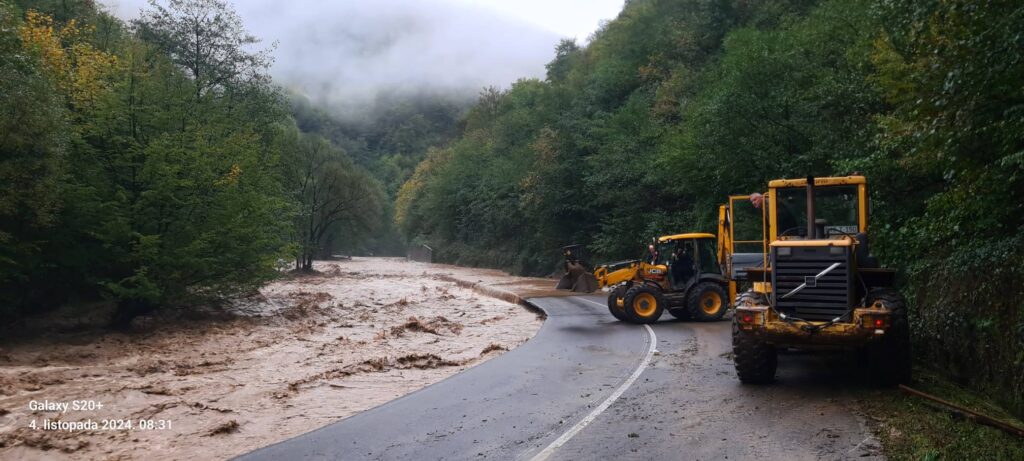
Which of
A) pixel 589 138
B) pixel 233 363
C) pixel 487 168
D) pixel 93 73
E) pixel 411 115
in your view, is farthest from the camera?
pixel 411 115

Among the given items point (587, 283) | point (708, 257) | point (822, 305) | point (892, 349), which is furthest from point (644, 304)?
point (587, 283)

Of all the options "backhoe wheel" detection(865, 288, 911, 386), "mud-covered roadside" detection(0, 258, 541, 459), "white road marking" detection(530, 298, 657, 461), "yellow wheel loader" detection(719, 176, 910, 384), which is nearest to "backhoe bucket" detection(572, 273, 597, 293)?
"mud-covered roadside" detection(0, 258, 541, 459)

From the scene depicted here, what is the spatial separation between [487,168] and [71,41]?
44710 millimetres

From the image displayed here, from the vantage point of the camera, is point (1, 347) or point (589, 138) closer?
point (1, 347)

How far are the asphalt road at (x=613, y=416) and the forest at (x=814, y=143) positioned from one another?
2327 millimetres

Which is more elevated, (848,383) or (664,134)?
(664,134)

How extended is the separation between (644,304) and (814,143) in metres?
8.27

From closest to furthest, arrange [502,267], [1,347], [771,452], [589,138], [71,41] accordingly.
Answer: [771,452], [1,347], [71,41], [589,138], [502,267]

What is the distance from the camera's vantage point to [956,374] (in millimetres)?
9664

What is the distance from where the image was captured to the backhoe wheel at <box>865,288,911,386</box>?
868 cm

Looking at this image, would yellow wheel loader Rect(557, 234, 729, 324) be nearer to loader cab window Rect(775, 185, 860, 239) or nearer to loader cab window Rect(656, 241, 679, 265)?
loader cab window Rect(656, 241, 679, 265)

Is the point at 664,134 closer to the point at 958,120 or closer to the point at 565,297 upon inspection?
the point at 565,297

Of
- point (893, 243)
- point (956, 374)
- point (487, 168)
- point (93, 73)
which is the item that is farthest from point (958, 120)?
point (487, 168)

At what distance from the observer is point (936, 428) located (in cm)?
690
